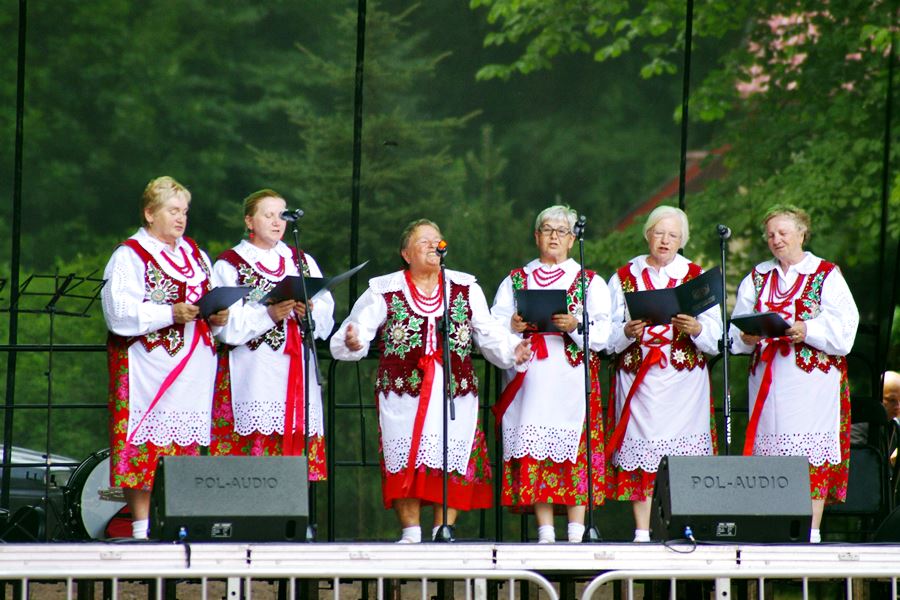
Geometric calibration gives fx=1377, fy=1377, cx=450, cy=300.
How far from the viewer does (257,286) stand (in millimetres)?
5418

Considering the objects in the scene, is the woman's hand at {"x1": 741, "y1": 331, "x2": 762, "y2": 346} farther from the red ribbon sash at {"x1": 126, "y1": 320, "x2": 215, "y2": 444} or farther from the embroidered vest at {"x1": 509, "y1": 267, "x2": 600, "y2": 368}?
the red ribbon sash at {"x1": 126, "y1": 320, "x2": 215, "y2": 444}

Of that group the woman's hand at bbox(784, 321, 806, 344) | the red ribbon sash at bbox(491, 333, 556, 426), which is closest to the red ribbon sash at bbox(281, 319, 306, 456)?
the red ribbon sash at bbox(491, 333, 556, 426)

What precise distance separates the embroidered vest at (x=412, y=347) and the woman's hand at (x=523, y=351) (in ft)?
0.66

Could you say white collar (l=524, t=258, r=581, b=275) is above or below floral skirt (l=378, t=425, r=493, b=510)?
above

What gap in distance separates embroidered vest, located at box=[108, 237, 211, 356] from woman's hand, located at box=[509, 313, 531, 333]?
1.27 m

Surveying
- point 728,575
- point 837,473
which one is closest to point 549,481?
point 837,473

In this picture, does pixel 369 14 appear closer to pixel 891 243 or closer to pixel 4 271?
pixel 4 271

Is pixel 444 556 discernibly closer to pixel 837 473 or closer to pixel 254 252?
pixel 254 252

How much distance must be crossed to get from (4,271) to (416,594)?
9.65 feet

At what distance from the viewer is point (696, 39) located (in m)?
8.02

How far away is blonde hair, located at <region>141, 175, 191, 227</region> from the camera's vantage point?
17.2ft

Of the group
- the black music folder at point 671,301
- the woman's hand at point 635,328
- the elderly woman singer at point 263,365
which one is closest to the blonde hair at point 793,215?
the black music folder at point 671,301

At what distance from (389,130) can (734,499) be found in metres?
3.50

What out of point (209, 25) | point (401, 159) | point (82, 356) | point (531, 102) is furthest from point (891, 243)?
point (82, 356)
